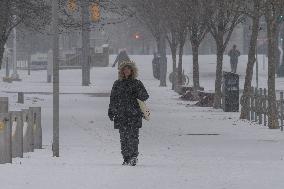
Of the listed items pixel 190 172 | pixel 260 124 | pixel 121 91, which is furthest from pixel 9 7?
pixel 190 172

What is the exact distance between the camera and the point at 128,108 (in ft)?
42.0

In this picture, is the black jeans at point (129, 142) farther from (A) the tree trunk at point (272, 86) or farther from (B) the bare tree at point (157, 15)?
(B) the bare tree at point (157, 15)

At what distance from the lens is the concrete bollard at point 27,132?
49.9ft

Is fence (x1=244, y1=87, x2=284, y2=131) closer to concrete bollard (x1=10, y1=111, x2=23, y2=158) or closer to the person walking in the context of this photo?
concrete bollard (x1=10, y1=111, x2=23, y2=158)

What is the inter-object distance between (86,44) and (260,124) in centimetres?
2705

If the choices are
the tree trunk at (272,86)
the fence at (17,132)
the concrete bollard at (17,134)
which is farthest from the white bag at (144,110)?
the tree trunk at (272,86)

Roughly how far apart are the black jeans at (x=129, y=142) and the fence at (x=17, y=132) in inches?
64.2

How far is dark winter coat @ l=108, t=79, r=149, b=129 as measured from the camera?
502 inches

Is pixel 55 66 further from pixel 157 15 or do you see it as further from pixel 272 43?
pixel 157 15

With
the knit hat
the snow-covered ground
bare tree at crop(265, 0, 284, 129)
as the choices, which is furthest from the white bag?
bare tree at crop(265, 0, 284, 129)

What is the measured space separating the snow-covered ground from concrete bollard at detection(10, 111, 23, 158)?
8.0 inches

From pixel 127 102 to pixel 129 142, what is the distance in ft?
1.86

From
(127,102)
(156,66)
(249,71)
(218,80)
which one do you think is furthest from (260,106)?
(156,66)

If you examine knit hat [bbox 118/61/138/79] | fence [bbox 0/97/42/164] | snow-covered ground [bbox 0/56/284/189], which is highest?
knit hat [bbox 118/61/138/79]
